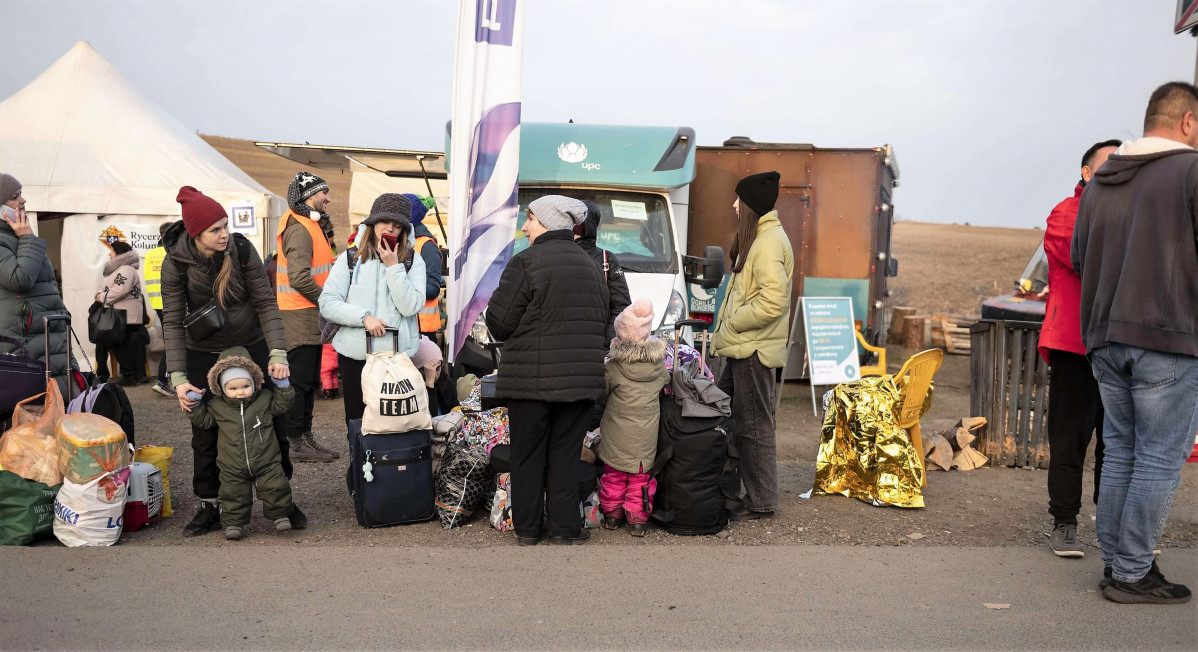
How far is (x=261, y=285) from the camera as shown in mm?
5316

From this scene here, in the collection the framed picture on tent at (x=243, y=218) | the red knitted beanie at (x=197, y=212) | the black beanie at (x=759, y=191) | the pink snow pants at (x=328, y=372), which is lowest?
the pink snow pants at (x=328, y=372)

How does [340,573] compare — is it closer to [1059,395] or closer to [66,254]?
[1059,395]

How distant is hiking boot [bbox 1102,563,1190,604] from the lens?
418 centimetres

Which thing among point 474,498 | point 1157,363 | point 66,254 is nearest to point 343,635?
point 474,498

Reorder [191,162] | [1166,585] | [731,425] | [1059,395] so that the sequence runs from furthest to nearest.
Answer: [191,162] → [731,425] → [1059,395] → [1166,585]

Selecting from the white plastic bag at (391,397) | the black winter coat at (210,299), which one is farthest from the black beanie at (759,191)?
the black winter coat at (210,299)

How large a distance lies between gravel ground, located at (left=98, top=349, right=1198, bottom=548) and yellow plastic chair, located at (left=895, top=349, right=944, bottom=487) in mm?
469

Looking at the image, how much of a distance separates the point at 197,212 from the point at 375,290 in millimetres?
1178

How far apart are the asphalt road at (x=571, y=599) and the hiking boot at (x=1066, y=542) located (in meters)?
0.05

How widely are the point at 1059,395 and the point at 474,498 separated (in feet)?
10.9

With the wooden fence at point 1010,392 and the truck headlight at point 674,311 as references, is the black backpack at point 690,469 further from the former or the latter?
the wooden fence at point 1010,392

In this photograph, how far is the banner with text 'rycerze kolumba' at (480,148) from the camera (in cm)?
700

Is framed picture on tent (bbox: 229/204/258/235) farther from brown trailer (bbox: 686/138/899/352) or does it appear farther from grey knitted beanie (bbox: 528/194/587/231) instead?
grey knitted beanie (bbox: 528/194/587/231)

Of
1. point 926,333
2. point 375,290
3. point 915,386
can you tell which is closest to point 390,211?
point 375,290
